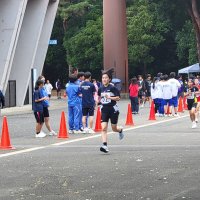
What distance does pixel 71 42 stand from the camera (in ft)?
231

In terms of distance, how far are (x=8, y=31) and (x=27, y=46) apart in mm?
3861

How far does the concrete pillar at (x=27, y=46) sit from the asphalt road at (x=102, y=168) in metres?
20.4

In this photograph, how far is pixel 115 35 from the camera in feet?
167

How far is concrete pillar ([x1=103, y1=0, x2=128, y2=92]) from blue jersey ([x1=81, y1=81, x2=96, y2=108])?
100 ft

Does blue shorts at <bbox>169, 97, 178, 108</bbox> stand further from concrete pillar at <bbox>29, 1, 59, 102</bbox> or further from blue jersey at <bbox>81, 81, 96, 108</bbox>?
concrete pillar at <bbox>29, 1, 59, 102</bbox>

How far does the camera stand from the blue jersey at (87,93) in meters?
20.1

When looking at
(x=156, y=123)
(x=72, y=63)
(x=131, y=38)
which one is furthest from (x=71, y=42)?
(x=156, y=123)

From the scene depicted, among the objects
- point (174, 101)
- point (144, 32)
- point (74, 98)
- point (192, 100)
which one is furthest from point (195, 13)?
point (74, 98)

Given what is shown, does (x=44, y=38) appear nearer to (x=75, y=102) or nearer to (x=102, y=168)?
(x=75, y=102)

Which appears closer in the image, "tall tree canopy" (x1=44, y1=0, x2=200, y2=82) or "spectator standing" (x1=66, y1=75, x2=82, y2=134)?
"spectator standing" (x1=66, y1=75, x2=82, y2=134)

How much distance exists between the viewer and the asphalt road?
31.2 feet

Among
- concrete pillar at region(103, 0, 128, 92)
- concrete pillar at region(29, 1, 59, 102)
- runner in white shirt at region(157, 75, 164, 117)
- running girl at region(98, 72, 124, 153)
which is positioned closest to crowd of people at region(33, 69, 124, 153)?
running girl at region(98, 72, 124, 153)

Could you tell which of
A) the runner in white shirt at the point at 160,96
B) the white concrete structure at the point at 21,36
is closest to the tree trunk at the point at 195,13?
the white concrete structure at the point at 21,36

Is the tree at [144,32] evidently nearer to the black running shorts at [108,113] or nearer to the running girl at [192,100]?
the running girl at [192,100]
